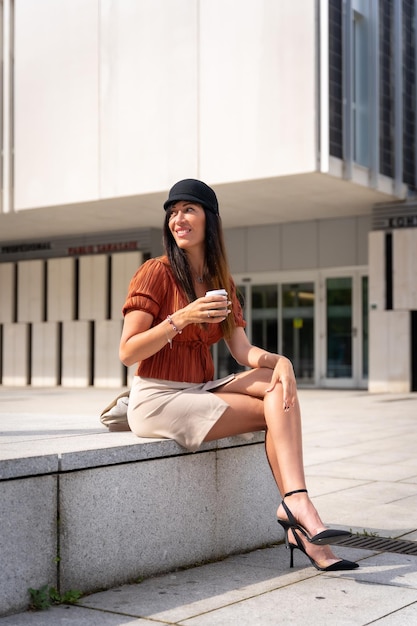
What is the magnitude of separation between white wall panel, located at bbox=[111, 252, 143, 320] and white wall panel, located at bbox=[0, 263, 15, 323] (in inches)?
147

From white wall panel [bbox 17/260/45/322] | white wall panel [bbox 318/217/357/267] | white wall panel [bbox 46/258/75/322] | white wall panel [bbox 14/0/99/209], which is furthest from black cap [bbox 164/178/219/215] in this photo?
white wall panel [bbox 17/260/45/322]

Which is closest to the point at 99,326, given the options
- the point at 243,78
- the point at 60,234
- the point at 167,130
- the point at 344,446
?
the point at 60,234

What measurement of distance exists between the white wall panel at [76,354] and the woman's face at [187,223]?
1959 centimetres

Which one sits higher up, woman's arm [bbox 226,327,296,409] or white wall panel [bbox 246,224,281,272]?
white wall panel [bbox 246,224,281,272]

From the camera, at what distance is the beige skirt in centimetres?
429

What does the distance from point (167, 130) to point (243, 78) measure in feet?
6.18

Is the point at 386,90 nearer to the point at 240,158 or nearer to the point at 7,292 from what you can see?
the point at 240,158

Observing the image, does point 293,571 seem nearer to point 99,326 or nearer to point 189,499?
point 189,499

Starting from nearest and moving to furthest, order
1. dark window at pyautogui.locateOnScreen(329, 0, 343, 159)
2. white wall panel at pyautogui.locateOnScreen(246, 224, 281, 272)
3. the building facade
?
dark window at pyautogui.locateOnScreen(329, 0, 343, 159)
the building facade
white wall panel at pyautogui.locateOnScreen(246, 224, 281, 272)

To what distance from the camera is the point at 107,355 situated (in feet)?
76.9

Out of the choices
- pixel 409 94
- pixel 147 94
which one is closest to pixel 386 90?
pixel 409 94

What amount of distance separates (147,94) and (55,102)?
2348 mm

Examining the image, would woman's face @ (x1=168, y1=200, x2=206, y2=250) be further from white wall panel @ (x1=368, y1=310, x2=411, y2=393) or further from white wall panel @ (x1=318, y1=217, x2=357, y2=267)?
white wall panel @ (x1=318, y1=217, x2=357, y2=267)

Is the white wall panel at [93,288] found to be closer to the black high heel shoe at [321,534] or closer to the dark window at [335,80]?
the dark window at [335,80]
